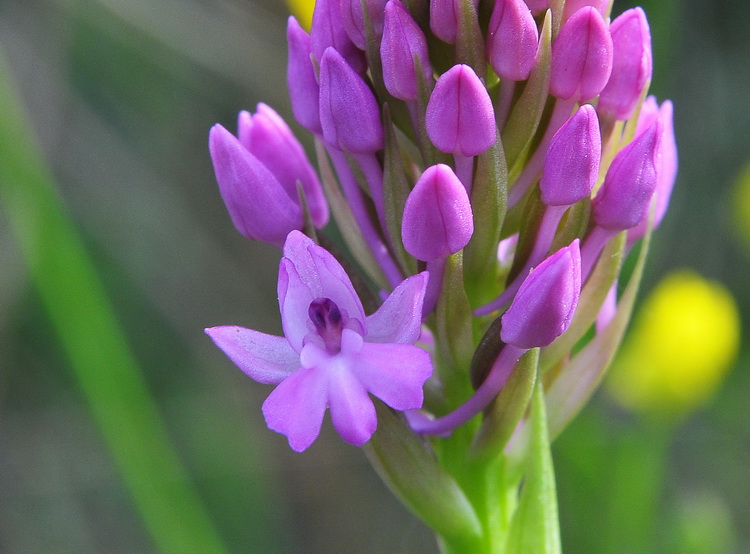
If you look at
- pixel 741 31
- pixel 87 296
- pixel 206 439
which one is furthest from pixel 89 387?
pixel 741 31

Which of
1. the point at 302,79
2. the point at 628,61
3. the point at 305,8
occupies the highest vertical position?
the point at 305,8

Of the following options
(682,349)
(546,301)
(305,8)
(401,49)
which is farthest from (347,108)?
(682,349)

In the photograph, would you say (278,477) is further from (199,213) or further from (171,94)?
(171,94)

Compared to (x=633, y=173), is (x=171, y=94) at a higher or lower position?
higher

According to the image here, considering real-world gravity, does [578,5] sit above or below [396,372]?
above

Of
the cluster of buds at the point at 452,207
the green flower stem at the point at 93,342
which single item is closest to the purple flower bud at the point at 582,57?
the cluster of buds at the point at 452,207

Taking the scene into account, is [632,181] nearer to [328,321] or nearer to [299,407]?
[328,321]

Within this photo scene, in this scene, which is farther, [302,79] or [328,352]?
[302,79]

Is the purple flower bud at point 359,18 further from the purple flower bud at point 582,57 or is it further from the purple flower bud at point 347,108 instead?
the purple flower bud at point 582,57
